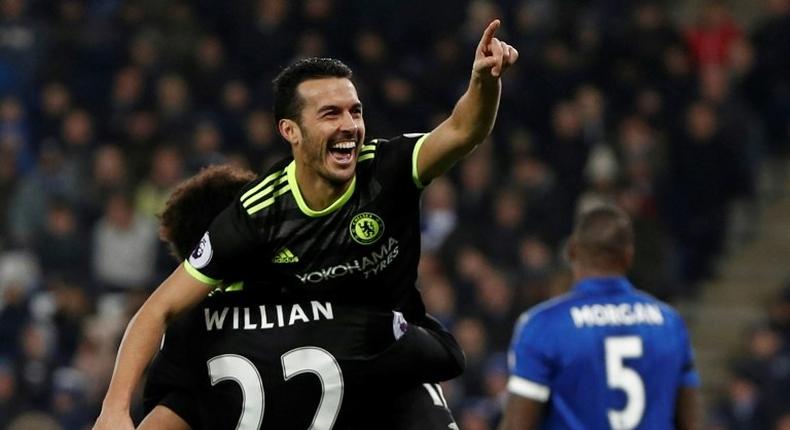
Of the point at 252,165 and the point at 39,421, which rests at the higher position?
the point at 252,165

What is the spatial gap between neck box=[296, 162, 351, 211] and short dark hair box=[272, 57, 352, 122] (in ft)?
0.56

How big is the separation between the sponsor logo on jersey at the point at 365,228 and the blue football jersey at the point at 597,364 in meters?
1.32

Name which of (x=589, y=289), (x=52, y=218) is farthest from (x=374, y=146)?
(x=52, y=218)

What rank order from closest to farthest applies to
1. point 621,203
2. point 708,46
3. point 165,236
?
point 165,236, point 621,203, point 708,46

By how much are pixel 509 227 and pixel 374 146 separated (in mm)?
6917

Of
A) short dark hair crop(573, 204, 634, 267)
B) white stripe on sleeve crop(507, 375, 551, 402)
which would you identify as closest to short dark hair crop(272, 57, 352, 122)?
short dark hair crop(573, 204, 634, 267)

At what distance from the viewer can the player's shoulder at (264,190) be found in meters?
5.09

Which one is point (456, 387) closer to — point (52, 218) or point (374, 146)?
point (52, 218)

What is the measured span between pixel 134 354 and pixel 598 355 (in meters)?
1.93

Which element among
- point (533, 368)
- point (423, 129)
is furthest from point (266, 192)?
point (423, 129)

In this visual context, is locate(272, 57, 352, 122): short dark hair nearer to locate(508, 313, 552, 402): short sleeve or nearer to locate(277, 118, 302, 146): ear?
locate(277, 118, 302, 146): ear

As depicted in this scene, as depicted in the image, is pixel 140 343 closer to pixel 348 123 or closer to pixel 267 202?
pixel 267 202

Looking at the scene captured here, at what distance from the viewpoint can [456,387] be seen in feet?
36.1

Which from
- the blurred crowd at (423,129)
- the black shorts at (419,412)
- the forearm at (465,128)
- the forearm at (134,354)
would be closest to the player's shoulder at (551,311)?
the black shorts at (419,412)
